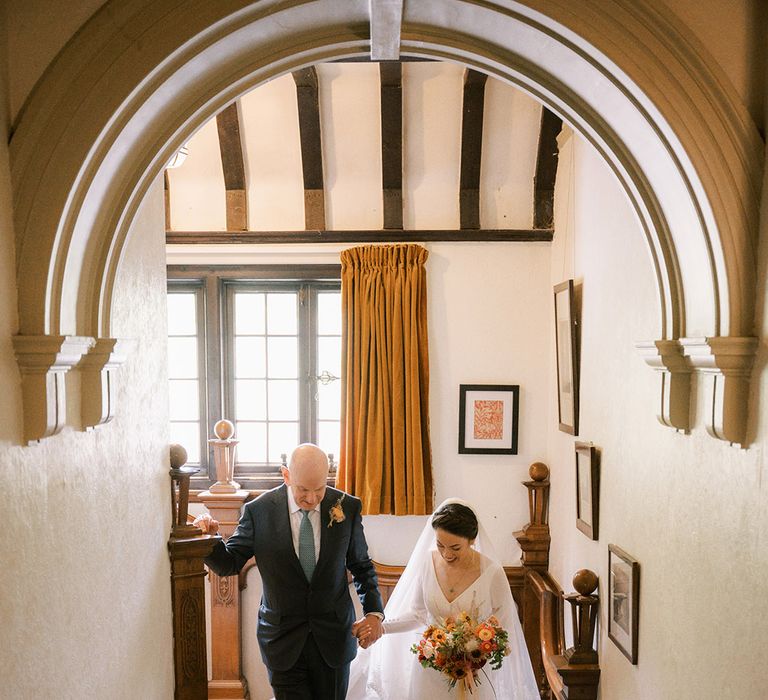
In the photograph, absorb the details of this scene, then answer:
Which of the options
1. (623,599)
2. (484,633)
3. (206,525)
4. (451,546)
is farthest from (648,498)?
(206,525)

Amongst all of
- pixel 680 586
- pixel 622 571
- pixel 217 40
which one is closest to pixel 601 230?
pixel 622 571

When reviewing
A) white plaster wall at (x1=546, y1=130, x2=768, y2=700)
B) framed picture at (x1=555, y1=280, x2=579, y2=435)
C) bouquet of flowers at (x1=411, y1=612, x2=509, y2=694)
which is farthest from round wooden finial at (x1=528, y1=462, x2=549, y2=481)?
bouquet of flowers at (x1=411, y1=612, x2=509, y2=694)

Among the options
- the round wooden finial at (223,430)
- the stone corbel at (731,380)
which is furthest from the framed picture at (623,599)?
the round wooden finial at (223,430)

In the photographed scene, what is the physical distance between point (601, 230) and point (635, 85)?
1893 mm

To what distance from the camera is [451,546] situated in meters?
3.68

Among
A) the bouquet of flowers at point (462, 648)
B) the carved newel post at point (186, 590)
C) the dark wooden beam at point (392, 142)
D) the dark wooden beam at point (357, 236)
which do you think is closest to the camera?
the carved newel post at point (186, 590)

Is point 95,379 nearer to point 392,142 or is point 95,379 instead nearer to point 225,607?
point 392,142

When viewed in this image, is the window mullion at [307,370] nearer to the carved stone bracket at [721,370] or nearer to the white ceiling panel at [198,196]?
the white ceiling panel at [198,196]

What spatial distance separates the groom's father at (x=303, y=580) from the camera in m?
3.35

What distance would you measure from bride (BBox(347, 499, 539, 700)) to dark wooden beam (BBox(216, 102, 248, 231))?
8.56ft

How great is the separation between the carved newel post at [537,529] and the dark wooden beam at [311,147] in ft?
7.75

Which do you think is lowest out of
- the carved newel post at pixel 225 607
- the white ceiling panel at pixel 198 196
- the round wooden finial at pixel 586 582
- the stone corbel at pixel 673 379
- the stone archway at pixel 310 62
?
the carved newel post at pixel 225 607

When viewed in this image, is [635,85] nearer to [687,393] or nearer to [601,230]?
[687,393]

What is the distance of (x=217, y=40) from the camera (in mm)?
1916
